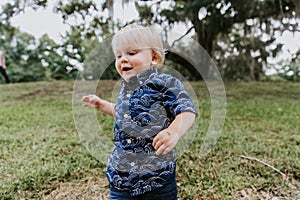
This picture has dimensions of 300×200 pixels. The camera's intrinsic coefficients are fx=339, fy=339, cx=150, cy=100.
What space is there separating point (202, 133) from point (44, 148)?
1.28 meters

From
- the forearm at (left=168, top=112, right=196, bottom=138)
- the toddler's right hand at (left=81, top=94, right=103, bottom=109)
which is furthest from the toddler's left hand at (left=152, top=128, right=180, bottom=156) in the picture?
the toddler's right hand at (left=81, top=94, right=103, bottom=109)

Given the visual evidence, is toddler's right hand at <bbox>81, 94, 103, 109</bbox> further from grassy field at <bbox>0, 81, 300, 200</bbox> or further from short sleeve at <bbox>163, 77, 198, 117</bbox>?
grassy field at <bbox>0, 81, 300, 200</bbox>

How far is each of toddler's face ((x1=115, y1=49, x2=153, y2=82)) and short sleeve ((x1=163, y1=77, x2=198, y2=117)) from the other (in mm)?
94

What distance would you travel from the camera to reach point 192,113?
1044 mm

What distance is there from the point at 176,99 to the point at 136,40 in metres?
0.24

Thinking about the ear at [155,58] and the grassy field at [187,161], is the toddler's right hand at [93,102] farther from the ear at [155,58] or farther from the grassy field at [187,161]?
the grassy field at [187,161]

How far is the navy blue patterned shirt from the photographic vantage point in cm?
112

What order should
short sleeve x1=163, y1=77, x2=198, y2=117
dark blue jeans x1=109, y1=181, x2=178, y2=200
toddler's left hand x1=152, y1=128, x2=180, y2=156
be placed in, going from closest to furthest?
toddler's left hand x1=152, y1=128, x2=180, y2=156, short sleeve x1=163, y1=77, x2=198, y2=117, dark blue jeans x1=109, y1=181, x2=178, y2=200

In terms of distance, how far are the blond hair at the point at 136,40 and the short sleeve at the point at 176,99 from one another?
0.42 ft

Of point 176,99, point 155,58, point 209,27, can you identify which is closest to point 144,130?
point 176,99

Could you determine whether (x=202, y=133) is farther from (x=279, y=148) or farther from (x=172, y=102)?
(x=172, y=102)

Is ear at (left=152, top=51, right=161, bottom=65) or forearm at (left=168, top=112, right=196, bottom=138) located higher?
ear at (left=152, top=51, right=161, bottom=65)

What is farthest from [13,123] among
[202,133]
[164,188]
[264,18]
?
[264,18]

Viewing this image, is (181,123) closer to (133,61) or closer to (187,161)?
(133,61)
